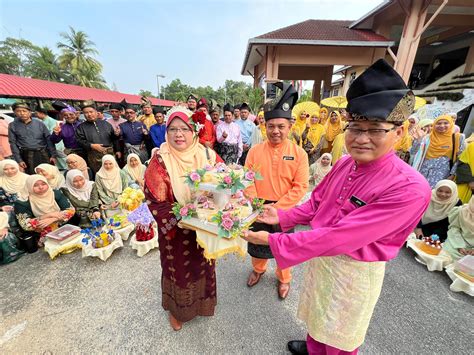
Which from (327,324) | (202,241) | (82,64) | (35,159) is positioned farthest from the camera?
(82,64)

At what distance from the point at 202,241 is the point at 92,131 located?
4.96 meters

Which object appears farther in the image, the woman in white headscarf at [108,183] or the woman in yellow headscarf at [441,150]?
the woman in white headscarf at [108,183]

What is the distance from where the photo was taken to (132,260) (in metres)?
3.39

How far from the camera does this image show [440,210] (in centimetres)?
361

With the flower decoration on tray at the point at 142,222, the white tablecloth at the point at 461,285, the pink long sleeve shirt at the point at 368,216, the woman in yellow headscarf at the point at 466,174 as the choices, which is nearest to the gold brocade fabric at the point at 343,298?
the pink long sleeve shirt at the point at 368,216

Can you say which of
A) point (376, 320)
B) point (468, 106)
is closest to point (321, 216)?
point (376, 320)

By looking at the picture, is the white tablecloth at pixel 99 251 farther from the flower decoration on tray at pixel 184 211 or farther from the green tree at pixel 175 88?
the green tree at pixel 175 88

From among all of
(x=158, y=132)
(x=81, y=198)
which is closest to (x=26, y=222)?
(x=81, y=198)

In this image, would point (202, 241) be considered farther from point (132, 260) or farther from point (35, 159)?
point (35, 159)

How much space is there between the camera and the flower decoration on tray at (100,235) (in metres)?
3.29

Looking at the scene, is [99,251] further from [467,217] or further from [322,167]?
[467,217]

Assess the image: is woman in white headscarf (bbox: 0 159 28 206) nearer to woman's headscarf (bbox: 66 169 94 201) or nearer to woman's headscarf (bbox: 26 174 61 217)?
woman's headscarf (bbox: 26 174 61 217)

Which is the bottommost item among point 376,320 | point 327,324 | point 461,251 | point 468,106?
point 376,320

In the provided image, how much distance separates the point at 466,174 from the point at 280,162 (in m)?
3.79
